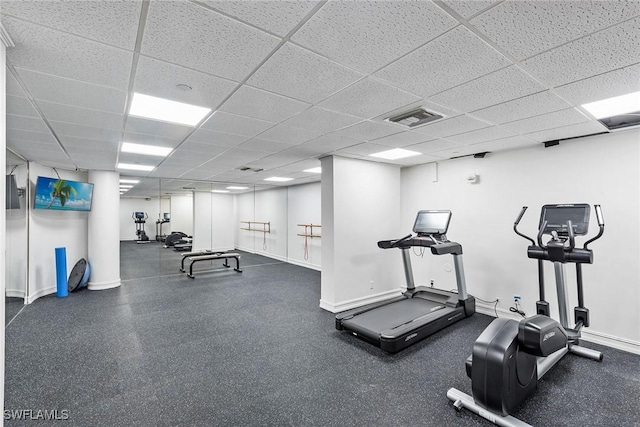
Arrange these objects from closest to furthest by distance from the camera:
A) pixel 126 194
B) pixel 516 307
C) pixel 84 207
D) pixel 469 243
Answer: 1. pixel 516 307
2. pixel 469 243
3. pixel 84 207
4. pixel 126 194

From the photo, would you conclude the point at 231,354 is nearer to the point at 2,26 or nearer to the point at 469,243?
the point at 2,26

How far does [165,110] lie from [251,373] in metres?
2.48

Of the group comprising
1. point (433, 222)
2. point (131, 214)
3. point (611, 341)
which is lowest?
point (611, 341)

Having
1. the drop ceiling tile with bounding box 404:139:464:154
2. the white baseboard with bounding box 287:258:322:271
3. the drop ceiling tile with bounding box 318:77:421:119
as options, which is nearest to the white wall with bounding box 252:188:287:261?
the white baseboard with bounding box 287:258:322:271

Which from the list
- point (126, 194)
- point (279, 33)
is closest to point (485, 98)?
point (279, 33)

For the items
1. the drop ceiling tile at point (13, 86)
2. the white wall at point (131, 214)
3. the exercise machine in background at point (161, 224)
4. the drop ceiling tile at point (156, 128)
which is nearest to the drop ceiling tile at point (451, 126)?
the drop ceiling tile at point (156, 128)

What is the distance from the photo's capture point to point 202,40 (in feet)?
5.01

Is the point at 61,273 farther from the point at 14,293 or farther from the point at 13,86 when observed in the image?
the point at 13,86

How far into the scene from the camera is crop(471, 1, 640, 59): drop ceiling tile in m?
1.29

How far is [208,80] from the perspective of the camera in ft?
6.51

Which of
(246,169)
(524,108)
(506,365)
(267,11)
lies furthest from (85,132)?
(506,365)

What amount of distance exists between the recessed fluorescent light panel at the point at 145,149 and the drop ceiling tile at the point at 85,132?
12.2 inches

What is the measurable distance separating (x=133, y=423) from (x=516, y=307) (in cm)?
440

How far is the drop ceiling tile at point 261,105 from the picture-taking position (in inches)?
87.3
